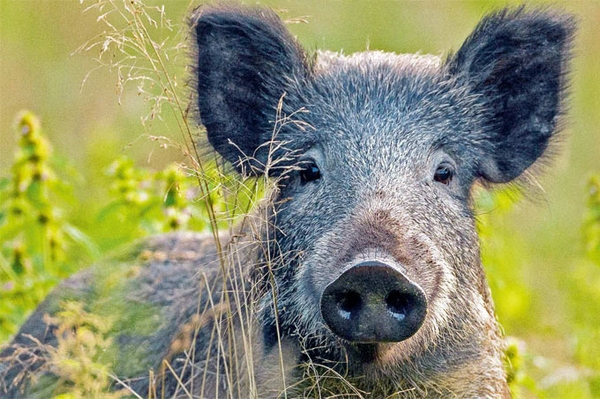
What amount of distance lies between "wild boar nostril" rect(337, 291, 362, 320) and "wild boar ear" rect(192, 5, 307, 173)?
50.8 inches

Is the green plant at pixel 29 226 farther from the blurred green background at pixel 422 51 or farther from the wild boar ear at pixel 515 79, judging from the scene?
the wild boar ear at pixel 515 79

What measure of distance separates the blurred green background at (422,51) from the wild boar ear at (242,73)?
0.57ft

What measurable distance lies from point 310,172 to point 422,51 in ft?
14.9

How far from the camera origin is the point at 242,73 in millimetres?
5719

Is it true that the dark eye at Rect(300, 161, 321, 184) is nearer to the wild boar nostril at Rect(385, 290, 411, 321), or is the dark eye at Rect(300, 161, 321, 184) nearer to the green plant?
the wild boar nostril at Rect(385, 290, 411, 321)

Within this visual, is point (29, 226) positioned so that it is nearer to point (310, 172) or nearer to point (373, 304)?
point (310, 172)

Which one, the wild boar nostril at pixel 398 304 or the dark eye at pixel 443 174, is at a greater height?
the dark eye at pixel 443 174

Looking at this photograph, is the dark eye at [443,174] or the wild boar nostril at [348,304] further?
the dark eye at [443,174]

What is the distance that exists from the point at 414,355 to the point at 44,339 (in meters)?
1.95

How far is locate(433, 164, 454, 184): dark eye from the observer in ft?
17.2

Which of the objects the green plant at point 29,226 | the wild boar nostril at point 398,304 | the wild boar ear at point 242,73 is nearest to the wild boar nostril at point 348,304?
the wild boar nostril at point 398,304

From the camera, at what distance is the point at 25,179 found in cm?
662

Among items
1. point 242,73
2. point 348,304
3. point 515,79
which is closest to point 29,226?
point 242,73

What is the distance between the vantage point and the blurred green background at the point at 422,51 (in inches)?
274
